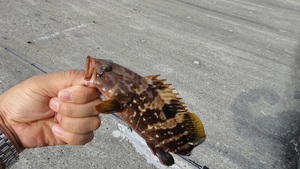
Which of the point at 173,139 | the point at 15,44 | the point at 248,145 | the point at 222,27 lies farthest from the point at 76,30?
the point at 173,139

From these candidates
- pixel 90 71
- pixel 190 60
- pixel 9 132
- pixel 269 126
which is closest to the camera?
pixel 90 71

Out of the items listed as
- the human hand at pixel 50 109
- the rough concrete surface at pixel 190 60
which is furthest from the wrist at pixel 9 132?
the rough concrete surface at pixel 190 60

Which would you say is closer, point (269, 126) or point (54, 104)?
point (54, 104)

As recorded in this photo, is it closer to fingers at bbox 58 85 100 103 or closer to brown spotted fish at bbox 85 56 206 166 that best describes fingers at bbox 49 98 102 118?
fingers at bbox 58 85 100 103

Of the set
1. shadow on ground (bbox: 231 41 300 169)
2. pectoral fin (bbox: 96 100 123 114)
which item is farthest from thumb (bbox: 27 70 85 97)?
shadow on ground (bbox: 231 41 300 169)

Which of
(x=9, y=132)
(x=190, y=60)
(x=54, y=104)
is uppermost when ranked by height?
(x=54, y=104)

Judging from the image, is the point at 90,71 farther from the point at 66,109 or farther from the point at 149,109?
the point at 149,109

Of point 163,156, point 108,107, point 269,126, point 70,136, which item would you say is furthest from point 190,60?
point 108,107
